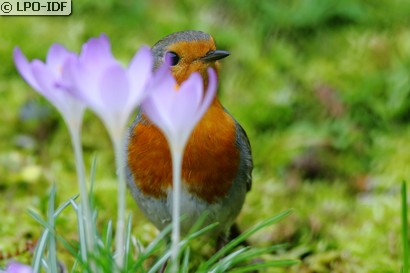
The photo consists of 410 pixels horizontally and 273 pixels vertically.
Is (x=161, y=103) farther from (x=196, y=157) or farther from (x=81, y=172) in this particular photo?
(x=196, y=157)

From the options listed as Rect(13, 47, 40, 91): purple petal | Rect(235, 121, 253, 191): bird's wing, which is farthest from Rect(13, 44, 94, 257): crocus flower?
Rect(235, 121, 253, 191): bird's wing

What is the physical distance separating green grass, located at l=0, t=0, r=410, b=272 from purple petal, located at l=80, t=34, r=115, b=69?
59.5 inches

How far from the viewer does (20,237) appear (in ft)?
8.68

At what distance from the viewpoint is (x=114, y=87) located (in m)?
1.08

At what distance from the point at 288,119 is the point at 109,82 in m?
2.83

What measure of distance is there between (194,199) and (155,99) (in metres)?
1.13

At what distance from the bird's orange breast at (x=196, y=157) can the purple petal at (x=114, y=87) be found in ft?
3.36

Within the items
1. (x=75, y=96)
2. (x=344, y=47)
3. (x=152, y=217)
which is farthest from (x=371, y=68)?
(x=75, y=96)

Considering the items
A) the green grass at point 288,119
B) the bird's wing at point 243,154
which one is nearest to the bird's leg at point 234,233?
the green grass at point 288,119

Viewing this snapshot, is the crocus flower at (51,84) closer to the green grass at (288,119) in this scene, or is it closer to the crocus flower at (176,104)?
the crocus flower at (176,104)

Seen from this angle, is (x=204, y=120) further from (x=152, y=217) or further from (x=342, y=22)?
(x=342, y=22)

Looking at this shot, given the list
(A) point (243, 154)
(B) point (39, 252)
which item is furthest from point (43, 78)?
(A) point (243, 154)

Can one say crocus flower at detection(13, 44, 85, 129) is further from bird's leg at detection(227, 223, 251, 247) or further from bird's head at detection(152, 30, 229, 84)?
bird's leg at detection(227, 223, 251, 247)

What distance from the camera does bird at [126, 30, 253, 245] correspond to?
2160mm
